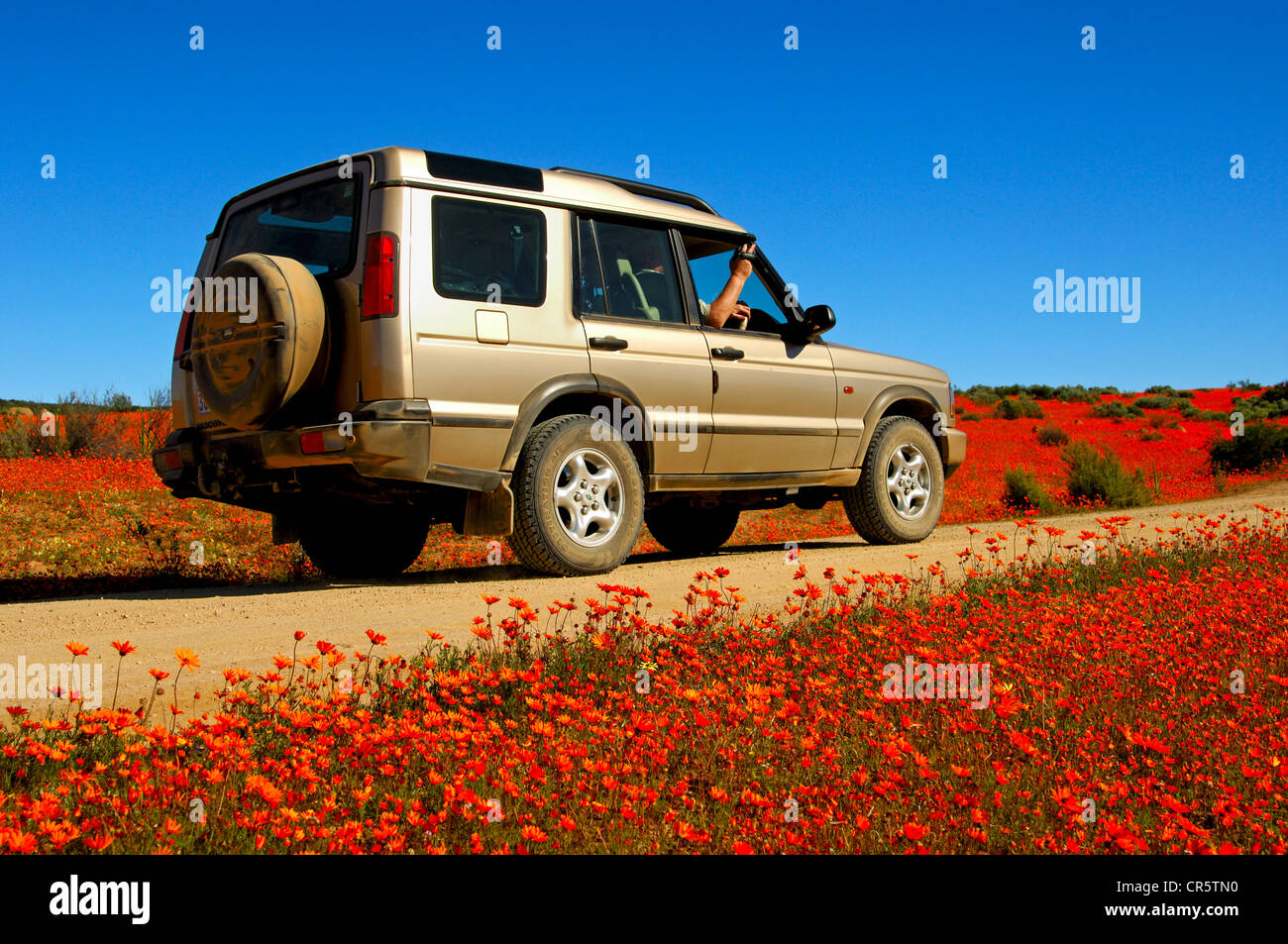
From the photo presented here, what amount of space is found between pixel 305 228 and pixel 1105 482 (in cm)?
1497

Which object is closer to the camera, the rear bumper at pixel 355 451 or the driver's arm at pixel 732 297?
the rear bumper at pixel 355 451

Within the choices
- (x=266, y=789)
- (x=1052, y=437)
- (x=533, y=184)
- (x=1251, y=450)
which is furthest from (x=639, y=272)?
(x=1052, y=437)

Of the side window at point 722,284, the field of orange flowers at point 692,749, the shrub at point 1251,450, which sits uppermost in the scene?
the side window at point 722,284

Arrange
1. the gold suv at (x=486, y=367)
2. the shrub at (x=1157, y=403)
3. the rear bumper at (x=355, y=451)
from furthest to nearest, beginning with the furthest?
the shrub at (x=1157, y=403) → the gold suv at (x=486, y=367) → the rear bumper at (x=355, y=451)

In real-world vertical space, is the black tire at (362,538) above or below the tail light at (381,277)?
below

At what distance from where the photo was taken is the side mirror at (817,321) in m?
8.16

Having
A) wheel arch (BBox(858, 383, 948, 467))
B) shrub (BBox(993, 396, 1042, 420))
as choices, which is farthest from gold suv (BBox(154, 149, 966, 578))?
shrub (BBox(993, 396, 1042, 420))

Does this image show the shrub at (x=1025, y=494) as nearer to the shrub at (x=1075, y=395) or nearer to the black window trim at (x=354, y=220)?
the black window trim at (x=354, y=220)

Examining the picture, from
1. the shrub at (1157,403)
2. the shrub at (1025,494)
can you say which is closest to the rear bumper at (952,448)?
the shrub at (1025,494)

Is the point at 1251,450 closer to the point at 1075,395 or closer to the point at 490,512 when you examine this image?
the point at 490,512

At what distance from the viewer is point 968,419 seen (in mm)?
39844

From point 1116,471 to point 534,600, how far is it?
14.8 m

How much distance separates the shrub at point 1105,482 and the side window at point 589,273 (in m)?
13.0
